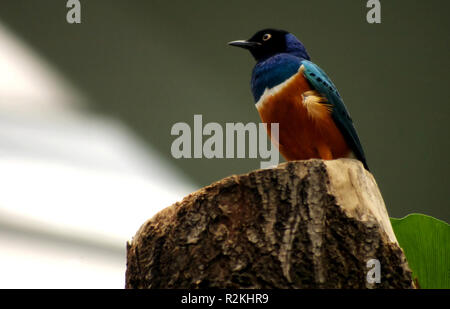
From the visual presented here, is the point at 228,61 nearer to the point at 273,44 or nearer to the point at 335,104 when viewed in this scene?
the point at 273,44

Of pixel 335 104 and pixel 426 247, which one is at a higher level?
pixel 335 104

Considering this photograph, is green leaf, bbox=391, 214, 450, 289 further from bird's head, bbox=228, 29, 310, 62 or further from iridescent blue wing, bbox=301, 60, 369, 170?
bird's head, bbox=228, 29, 310, 62

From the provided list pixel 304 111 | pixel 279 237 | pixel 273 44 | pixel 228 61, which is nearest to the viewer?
pixel 279 237

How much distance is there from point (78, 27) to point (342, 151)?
6.85ft

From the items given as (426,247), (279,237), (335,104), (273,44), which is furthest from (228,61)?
(279,237)

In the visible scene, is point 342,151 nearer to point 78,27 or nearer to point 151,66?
point 151,66

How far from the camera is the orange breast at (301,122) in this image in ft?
5.71

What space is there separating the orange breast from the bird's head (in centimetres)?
32

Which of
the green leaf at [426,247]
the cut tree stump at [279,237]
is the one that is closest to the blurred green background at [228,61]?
the green leaf at [426,247]

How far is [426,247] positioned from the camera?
71.1 inches

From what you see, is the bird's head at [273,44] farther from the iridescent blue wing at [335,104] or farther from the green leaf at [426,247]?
the green leaf at [426,247]

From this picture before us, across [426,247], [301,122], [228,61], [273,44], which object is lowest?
[426,247]

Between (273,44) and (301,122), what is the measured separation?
535 millimetres

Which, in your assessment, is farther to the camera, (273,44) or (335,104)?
(273,44)
